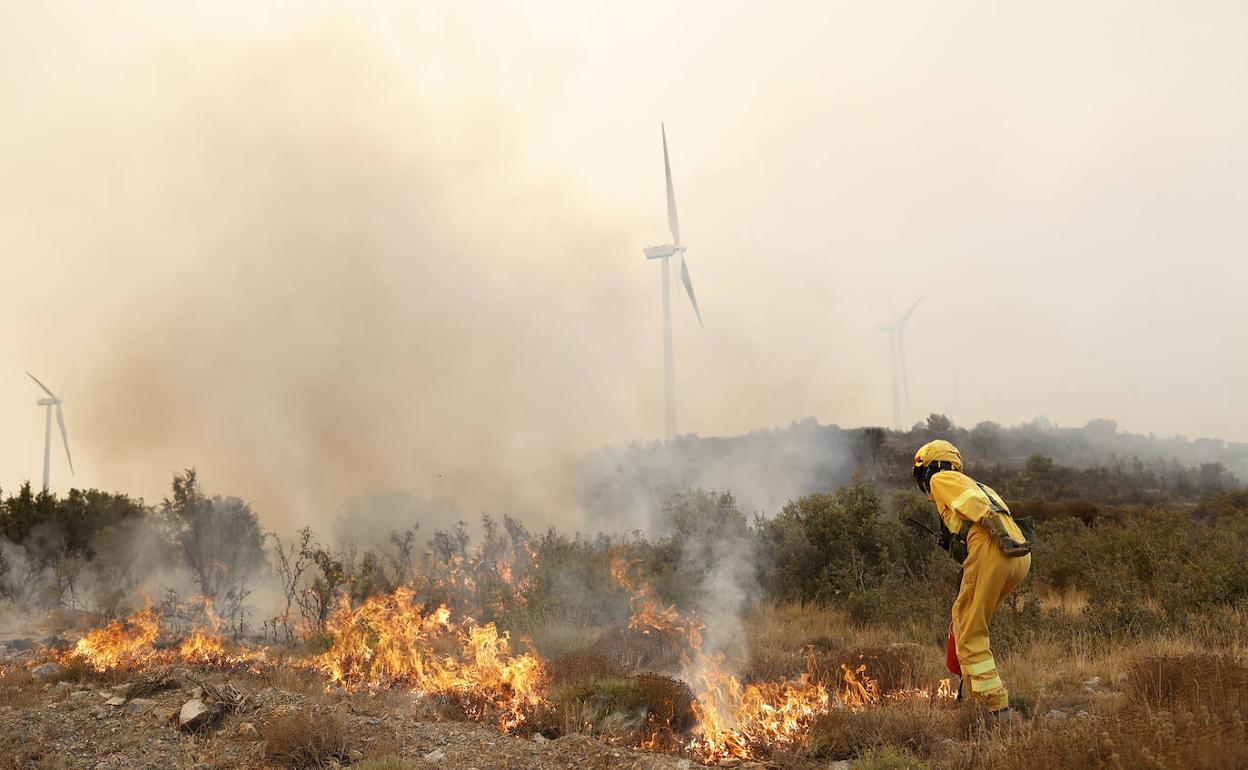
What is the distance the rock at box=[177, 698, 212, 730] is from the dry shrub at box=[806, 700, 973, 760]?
6230 mm

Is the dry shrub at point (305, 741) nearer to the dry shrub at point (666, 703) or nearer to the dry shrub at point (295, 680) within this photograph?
the dry shrub at point (295, 680)

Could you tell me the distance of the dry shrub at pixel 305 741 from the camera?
6.91 m

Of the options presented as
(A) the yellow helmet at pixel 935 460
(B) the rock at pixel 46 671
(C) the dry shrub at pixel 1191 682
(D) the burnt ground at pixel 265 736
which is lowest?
(B) the rock at pixel 46 671

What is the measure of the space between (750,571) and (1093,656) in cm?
609

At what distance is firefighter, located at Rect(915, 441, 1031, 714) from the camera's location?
6.03 metres

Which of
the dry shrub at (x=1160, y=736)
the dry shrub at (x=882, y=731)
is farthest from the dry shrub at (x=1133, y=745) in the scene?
the dry shrub at (x=882, y=731)

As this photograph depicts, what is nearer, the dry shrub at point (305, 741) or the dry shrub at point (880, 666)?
the dry shrub at point (305, 741)

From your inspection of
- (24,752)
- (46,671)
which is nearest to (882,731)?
(24,752)

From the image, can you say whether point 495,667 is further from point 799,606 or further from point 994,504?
point 994,504

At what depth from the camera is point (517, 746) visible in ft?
22.3

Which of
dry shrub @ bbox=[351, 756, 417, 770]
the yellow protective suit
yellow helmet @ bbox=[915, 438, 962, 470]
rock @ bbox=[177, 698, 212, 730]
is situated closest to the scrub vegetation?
the yellow protective suit

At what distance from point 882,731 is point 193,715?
689 centimetres

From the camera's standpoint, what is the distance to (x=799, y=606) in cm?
1248

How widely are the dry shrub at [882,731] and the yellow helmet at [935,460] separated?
189cm
